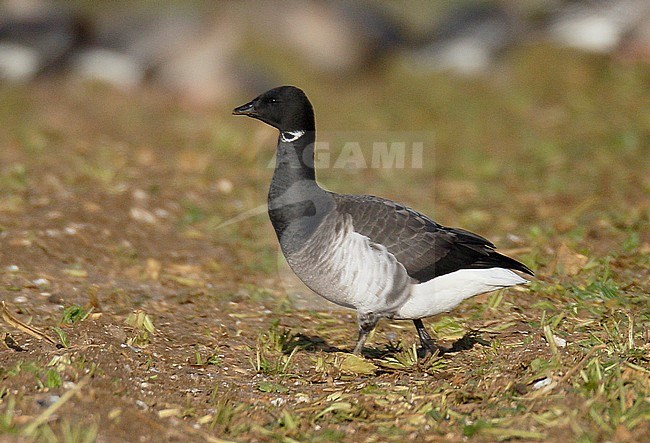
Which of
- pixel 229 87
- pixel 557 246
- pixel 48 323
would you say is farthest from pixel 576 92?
pixel 48 323

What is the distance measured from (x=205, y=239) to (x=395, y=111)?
18.8 feet

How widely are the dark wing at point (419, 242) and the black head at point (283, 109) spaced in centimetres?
62

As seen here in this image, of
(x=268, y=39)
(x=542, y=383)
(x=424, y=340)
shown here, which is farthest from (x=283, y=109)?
(x=268, y=39)

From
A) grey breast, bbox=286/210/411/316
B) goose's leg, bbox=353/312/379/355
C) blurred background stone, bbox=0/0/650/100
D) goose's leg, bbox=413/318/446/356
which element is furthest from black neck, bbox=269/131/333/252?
blurred background stone, bbox=0/0/650/100

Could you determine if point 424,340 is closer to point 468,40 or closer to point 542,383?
point 542,383

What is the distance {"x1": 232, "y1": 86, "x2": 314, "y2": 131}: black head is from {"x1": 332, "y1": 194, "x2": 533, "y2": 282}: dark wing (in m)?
0.62

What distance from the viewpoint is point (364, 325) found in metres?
5.67

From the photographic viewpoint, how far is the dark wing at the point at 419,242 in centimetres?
561

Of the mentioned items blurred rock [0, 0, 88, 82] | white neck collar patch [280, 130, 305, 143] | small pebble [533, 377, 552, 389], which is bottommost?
small pebble [533, 377, 552, 389]

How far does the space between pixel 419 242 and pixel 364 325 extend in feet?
2.13

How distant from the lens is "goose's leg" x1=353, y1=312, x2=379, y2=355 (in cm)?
562

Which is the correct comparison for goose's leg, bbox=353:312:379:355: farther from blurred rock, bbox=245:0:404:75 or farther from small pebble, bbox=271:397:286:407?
blurred rock, bbox=245:0:404:75

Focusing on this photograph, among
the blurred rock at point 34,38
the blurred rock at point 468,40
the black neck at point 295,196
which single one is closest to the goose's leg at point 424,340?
the black neck at point 295,196

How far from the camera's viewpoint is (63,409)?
171 inches
